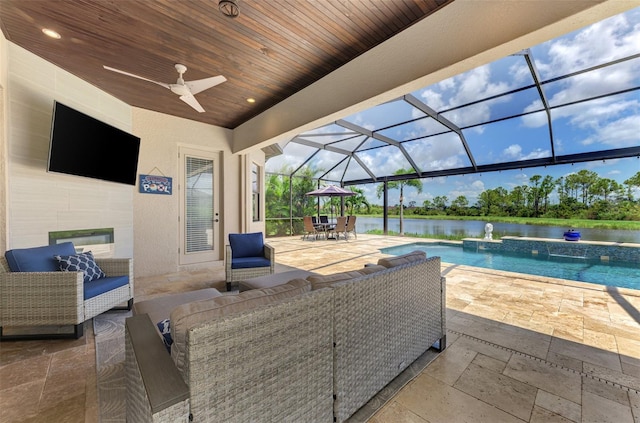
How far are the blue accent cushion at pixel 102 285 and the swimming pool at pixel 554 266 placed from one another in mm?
5787

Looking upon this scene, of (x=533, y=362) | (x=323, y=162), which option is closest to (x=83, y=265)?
(x=533, y=362)

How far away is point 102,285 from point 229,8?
3073 millimetres

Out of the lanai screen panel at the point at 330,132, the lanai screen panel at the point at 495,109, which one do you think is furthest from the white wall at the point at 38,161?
the lanai screen panel at the point at 495,109

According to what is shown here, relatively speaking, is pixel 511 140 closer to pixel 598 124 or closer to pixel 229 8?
pixel 598 124

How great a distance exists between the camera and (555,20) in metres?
1.79

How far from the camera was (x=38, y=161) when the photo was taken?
10.1ft

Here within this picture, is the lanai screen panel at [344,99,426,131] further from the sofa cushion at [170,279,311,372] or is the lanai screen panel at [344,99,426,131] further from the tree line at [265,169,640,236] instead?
the sofa cushion at [170,279,311,372]

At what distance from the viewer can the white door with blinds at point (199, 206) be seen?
5270 millimetres

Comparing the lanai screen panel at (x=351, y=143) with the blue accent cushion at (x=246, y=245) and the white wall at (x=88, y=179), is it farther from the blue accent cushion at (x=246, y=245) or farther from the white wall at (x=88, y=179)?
the blue accent cushion at (x=246, y=245)

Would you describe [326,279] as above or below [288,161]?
below

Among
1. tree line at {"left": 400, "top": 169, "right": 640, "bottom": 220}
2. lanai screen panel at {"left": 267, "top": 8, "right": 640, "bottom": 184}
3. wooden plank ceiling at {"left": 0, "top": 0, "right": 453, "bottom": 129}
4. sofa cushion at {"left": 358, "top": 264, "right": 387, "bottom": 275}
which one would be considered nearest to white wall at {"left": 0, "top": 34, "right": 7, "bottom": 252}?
wooden plank ceiling at {"left": 0, "top": 0, "right": 453, "bottom": 129}

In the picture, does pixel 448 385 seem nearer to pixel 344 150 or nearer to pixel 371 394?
pixel 371 394

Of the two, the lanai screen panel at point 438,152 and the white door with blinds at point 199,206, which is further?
the lanai screen panel at point 438,152

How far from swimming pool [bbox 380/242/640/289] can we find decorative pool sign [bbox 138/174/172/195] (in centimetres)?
543
